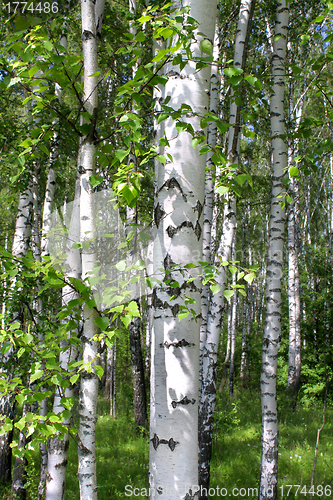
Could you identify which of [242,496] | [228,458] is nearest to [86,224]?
[242,496]

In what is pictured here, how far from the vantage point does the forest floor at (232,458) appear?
4.98 m

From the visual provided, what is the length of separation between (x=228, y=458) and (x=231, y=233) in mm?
4756

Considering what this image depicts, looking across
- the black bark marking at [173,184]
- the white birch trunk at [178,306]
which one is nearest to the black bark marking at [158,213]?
the white birch trunk at [178,306]

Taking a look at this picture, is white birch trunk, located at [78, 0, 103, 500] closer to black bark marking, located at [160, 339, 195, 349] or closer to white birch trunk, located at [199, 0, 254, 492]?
black bark marking, located at [160, 339, 195, 349]

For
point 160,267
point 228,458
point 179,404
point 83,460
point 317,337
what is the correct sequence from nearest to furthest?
1. point 179,404
2. point 160,267
3. point 83,460
4. point 228,458
5. point 317,337

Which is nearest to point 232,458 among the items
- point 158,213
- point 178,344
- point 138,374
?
point 138,374

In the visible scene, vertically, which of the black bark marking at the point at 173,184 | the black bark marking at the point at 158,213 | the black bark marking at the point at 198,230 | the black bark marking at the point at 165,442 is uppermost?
the black bark marking at the point at 173,184

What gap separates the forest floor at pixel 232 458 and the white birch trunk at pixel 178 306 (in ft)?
A: 12.7

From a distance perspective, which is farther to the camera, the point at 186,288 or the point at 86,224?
the point at 86,224

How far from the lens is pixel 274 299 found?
157 inches

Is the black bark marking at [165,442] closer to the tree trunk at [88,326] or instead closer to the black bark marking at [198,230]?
the tree trunk at [88,326]

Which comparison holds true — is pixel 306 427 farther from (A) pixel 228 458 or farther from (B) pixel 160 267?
(B) pixel 160 267

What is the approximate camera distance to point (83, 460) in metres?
1.80

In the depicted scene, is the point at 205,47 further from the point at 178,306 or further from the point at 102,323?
the point at 102,323
